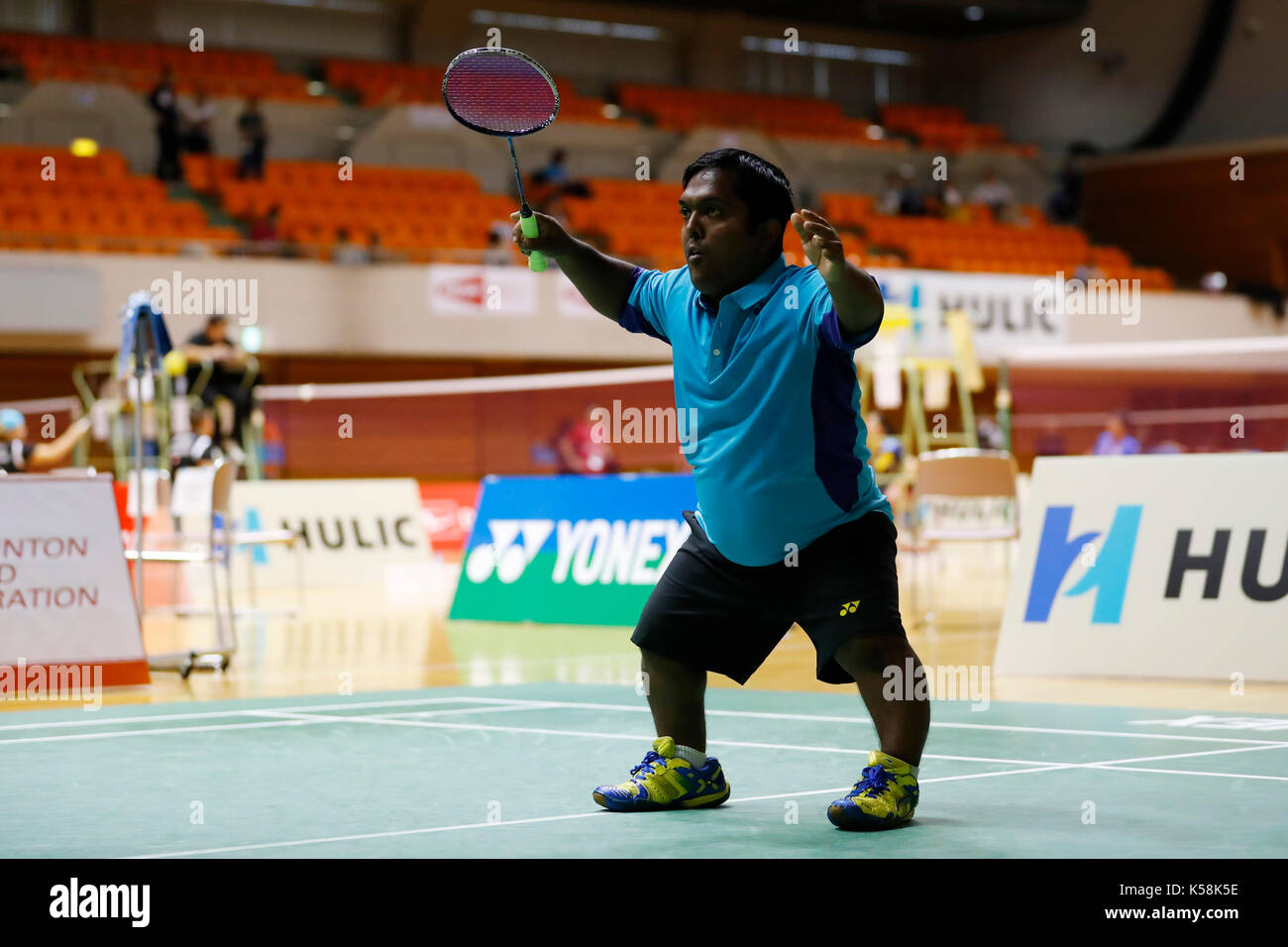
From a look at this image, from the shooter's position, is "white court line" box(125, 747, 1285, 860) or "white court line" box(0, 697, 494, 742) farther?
"white court line" box(0, 697, 494, 742)

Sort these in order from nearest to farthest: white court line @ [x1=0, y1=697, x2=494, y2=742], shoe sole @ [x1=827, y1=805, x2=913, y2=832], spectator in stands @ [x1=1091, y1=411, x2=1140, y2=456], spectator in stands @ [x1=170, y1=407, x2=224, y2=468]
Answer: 1. shoe sole @ [x1=827, y1=805, x2=913, y2=832]
2. white court line @ [x1=0, y1=697, x2=494, y2=742]
3. spectator in stands @ [x1=170, y1=407, x2=224, y2=468]
4. spectator in stands @ [x1=1091, y1=411, x2=1140, y2=456]

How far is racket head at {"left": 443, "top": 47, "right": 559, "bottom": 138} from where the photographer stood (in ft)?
17.3

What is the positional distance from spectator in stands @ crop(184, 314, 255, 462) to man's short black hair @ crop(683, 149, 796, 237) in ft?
39.2

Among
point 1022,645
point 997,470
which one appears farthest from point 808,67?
point 1022,645

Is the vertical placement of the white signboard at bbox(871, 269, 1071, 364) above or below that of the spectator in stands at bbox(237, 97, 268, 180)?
below

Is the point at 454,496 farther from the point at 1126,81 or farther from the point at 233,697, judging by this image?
the point at 1126,81

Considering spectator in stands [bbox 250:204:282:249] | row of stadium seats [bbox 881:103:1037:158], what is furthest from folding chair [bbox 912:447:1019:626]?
row of stadium seats [bbox 881:103:1037:158]

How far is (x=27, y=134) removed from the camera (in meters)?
25.9

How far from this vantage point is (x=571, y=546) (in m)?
12.5

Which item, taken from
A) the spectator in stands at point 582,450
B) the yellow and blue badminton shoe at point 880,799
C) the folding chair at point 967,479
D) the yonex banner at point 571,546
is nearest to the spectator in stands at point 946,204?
the spectator in stands at point 582,450

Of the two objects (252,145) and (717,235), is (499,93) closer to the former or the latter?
(717,235)

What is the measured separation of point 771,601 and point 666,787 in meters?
0.57

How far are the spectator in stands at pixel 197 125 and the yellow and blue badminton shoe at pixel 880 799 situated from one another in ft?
79.3

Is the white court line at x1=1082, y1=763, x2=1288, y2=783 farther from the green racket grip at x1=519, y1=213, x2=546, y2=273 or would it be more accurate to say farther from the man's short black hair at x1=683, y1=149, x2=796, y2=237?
the green racket grip at x1=519, y1=213, x2=546, y2=273
